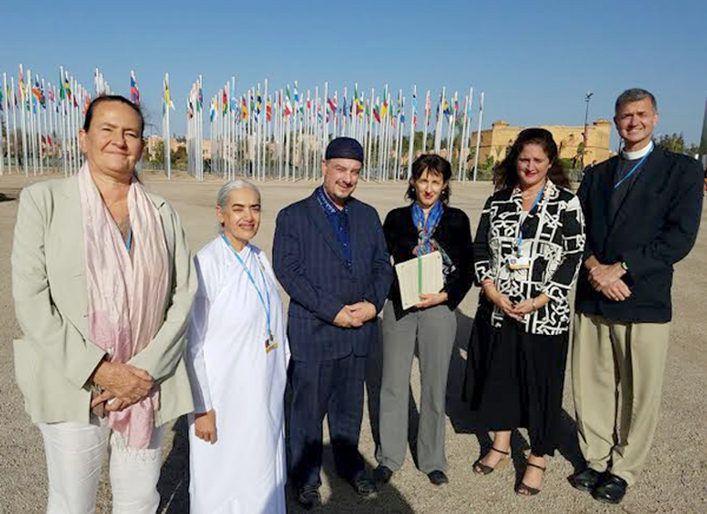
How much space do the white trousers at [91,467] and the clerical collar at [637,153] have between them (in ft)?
10.2

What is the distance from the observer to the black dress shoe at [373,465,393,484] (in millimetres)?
3357

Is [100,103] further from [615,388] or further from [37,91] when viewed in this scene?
[37,91]

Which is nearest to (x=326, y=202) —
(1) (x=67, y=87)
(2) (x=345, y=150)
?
(2) (x=345, y=150)

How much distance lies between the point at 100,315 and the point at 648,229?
118 inches

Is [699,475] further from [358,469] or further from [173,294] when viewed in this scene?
[173,294]

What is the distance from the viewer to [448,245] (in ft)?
10.9

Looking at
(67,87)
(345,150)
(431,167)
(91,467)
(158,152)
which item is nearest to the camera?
(91,467)

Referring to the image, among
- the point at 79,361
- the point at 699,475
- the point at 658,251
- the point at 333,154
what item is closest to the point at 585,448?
the point at 699,475

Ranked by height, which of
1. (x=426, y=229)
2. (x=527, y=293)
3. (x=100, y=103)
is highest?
(x=100, y=103)

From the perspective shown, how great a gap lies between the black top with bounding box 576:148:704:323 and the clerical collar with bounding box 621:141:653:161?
0.14ft

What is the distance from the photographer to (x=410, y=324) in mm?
3346

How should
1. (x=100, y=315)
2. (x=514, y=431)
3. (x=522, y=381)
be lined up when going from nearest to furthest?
(x=100, y=315) → (x=522, y=381) → (x=514, y=431)

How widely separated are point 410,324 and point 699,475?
2275 mm

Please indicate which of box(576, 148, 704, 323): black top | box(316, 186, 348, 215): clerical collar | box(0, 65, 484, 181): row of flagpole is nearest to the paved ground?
box(576, 148, 704, 323): black top
